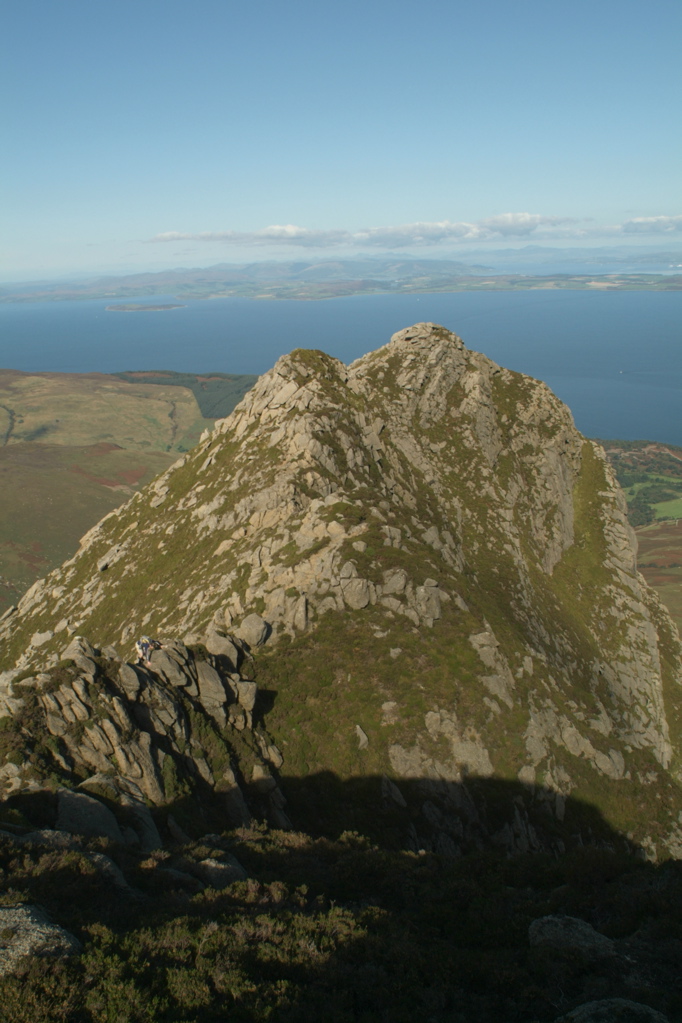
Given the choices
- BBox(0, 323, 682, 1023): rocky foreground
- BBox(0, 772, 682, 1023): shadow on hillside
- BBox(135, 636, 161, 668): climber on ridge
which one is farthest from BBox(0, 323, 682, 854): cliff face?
BBox(0, 772, 682, 1023): shadow on hillside

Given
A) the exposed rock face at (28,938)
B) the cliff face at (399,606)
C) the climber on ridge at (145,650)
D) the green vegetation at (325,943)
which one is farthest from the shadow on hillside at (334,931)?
the climber on ridge at (145,650)

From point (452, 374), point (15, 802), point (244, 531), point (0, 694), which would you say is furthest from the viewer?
point (452, 374)

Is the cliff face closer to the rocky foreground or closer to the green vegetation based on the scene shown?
the rocky foreground

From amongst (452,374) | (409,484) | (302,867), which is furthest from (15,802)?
(452,374)

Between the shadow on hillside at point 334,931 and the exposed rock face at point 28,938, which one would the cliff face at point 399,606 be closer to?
A: the shadow on hillside at point 334,931

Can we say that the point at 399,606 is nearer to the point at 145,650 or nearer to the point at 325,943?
the point at 145,650

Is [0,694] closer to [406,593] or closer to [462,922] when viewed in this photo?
[462,922]

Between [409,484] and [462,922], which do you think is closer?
[462,922]
